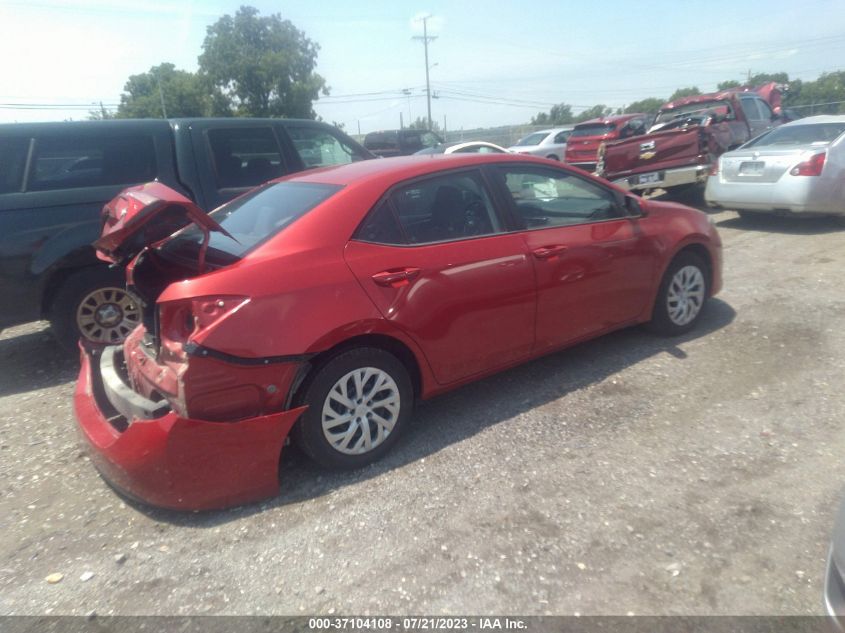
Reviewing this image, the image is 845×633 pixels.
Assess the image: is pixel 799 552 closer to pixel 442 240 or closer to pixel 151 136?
pixel 442 240

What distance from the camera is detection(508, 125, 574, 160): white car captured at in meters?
19.2

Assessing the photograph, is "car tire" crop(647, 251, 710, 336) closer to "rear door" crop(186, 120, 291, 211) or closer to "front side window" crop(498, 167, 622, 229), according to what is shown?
"front side window" crop(498, 167, 622, 229)

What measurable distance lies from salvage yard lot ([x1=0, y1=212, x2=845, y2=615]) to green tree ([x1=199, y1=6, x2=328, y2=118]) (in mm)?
51150

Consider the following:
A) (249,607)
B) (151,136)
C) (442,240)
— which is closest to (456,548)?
(249,607)

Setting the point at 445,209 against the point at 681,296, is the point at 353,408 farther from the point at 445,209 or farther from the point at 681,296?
the point at 681,296

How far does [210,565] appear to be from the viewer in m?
2.70

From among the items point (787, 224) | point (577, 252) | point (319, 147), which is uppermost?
point (319, 147)

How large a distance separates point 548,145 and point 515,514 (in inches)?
708

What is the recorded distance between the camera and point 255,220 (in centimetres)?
355

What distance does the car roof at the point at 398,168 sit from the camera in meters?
3.57

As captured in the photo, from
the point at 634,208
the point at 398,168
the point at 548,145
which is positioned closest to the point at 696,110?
the point at 548,145

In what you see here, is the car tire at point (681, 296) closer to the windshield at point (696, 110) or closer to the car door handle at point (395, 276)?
the car door handle at point (395, 276)

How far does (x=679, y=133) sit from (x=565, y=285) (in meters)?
7.09

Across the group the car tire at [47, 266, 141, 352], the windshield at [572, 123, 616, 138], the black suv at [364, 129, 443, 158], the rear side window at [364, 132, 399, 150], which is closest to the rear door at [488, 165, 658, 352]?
the car tire at [47, 266, 141, 352]
